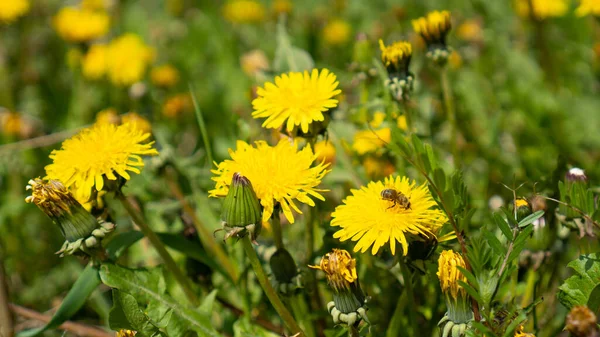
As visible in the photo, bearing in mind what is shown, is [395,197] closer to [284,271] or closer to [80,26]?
[284,271]

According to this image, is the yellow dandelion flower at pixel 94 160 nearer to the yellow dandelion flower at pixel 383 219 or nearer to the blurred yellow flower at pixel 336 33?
the yellow dandelion flower at pixel 383 219

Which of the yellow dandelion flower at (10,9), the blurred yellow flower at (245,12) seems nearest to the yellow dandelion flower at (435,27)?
the yellow dandelion flower at (10,9)

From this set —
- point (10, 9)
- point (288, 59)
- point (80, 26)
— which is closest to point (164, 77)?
point (80, 26)

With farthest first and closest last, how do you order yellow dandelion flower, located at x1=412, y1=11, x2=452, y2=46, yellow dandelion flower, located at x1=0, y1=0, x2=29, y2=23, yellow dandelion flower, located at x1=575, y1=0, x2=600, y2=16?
yellow dandelion flower, located at x1=0, y1=0, x2=29, y2=23
yellow dandelion flower, located at x1=575, y1=0, x2=600, y2=16
yellow dandelion flower, located at x1=412, y1=11, x2=452, y2=46

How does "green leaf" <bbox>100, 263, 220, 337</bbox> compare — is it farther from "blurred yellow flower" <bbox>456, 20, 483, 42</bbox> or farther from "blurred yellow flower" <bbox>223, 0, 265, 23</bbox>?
"blurred yellow flower" <bbox>223, 0, 265, 23</bbox>

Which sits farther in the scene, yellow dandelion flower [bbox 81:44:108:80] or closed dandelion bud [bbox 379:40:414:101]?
yellow dandelion flower [bbox 81:44:108:80]

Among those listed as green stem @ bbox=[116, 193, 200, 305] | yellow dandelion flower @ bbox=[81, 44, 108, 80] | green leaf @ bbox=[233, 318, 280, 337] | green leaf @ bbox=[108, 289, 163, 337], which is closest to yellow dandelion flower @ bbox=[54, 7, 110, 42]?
yellow dandelion flower @ bbox=[81, 44, 108, 80]
